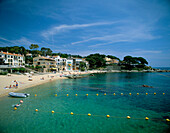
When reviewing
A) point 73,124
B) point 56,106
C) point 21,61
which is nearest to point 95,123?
point 73,124

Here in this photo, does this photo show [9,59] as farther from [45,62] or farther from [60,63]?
[60,63]

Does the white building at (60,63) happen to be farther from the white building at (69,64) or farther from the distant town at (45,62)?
the white building at (69,64)

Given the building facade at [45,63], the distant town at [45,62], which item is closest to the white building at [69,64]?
the distant town at [45,62]

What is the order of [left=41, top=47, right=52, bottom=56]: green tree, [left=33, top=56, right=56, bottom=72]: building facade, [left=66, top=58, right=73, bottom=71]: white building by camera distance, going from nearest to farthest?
[left=33, top=56, right=56, bottom=72]: building facade → [left=66, top=58, right=73, bottom=71]: white building → [left=41, top=47, right=52, bottom=56]: green tree

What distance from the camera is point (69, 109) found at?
17.7m

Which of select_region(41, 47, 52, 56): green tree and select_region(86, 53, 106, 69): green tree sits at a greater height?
select_region(41, 47, 52, 56): green tree

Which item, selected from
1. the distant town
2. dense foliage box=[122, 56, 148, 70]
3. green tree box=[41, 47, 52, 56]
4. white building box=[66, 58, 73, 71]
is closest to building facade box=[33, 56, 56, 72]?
the distant town

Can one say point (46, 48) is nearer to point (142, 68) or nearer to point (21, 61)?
point (21, 61)

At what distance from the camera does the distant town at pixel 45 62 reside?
56.5 metres

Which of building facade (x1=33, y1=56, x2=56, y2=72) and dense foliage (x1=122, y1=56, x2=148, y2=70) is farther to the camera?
dense foliage (x1=122, y1=56, x2=148, y2=70)

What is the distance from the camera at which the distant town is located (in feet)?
185

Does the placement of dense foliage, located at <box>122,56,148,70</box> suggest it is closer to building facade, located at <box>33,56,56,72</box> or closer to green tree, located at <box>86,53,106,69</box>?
green tree, located at <box>86,53,106,69</box>

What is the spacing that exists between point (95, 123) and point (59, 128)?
4.36m

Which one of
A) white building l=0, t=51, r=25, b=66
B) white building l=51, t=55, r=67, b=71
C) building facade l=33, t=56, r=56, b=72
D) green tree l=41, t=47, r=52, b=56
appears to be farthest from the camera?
green tree l=41, t=47, r=52, b=56
